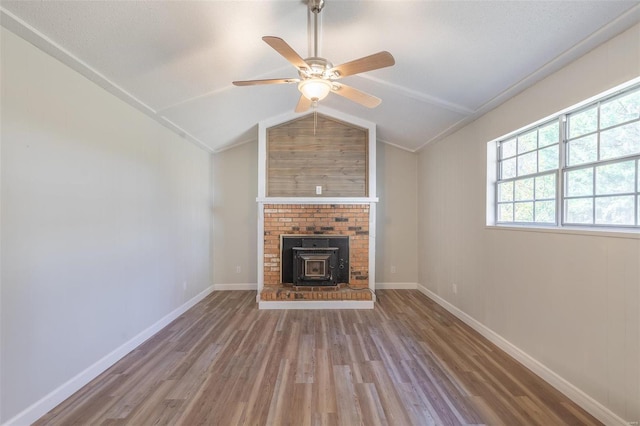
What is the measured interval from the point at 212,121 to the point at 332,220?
2.14 metres

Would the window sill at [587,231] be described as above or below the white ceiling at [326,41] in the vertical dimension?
below

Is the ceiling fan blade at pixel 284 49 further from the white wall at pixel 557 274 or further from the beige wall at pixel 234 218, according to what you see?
the beige wall at pixel 234 218

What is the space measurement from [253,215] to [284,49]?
3.42m

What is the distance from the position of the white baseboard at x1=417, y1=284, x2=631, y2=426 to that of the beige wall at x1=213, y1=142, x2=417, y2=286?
1.66 metres

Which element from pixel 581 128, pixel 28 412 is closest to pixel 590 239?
pixel 581 128

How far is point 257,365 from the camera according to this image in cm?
231

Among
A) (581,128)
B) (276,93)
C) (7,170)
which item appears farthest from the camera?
(276,93)

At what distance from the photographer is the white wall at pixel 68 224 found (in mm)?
1580

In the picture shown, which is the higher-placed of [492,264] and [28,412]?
[492,264]

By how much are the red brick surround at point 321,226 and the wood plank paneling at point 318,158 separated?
24cm

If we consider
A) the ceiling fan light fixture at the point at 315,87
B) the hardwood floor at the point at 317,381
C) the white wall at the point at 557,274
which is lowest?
the hardwood floor at the point at 317,381

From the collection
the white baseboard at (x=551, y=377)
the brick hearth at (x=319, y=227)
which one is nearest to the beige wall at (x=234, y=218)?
the brick hearth at (x=319, y=227)

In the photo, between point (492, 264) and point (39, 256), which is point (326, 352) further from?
point (39, 256)

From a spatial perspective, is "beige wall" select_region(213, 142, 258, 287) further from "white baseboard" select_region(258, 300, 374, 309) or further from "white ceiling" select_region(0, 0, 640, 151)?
"white ceiling" select_region(0, 0, 640, 151)
